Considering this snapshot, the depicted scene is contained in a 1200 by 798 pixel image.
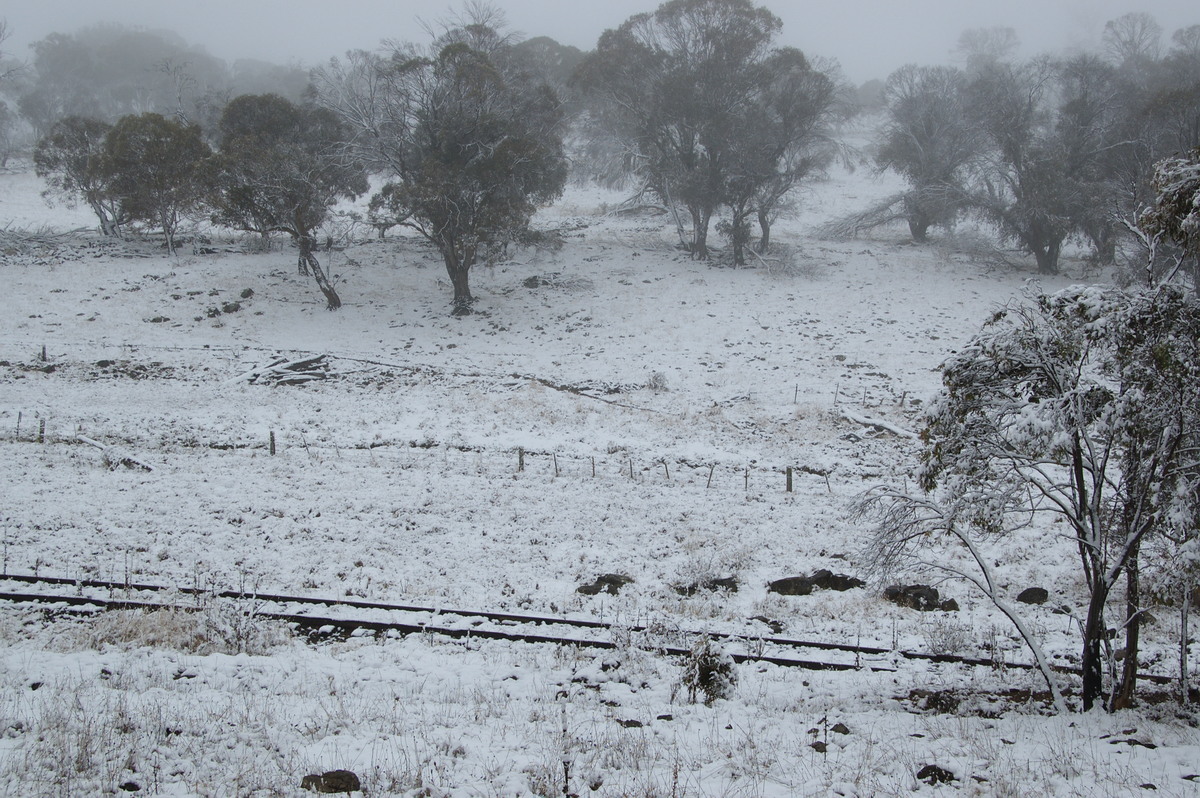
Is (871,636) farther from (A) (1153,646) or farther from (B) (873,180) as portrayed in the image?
(B) (873,180)

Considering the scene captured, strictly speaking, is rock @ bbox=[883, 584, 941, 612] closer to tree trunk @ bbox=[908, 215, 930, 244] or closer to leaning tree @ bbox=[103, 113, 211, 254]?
leaning tree @ bbox=[103, 113, 211, 254]

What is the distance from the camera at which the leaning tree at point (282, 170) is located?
3183 centimetres

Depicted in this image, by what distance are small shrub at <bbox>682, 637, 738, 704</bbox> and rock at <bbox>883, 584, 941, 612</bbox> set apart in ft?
17.3

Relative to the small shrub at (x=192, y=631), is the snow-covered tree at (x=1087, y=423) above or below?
above

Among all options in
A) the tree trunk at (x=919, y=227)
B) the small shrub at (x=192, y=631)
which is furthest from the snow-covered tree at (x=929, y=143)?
the small shrub at (x=192, y=631)

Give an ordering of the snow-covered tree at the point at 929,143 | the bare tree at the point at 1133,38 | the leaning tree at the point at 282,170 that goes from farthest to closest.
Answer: the bare tree at the point at 1133,38 → the snow-covered tree at the point at 929,143 → the leaning tree at the point at 282,170

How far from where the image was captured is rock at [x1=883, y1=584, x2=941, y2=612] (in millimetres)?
12586

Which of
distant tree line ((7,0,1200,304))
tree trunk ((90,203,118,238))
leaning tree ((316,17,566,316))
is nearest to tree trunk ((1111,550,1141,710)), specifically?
distant tree line ((7,0,1200,304))

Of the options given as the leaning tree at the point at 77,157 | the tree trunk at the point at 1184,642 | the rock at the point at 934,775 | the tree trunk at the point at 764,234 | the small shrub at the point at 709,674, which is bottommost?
the small shrub at the point at 709,674

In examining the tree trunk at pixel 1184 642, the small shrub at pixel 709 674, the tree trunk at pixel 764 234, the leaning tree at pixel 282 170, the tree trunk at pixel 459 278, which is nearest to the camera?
the tree trunk at pixel 1184 642

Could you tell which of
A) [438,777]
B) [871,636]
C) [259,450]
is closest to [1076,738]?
[871,636]

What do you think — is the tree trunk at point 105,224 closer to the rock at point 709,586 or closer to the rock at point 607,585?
the rock at point 607,585

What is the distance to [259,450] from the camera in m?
20.7

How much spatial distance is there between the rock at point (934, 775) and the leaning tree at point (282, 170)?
3327 cm
